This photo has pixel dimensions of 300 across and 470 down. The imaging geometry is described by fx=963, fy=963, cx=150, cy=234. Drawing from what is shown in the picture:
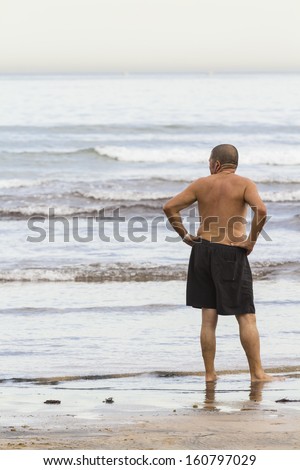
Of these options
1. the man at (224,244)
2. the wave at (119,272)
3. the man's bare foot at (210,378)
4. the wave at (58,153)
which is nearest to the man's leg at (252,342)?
the man at (224,244)

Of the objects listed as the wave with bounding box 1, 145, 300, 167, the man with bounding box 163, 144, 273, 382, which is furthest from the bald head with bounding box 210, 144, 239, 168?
the wave with bounding box 1, 145, 300, 167

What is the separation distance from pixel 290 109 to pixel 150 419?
117 feet

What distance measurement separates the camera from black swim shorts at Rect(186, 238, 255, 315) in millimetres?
6172

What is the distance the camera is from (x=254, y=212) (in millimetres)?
6129

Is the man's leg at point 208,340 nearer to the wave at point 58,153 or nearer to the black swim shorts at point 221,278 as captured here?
the black swim shorts at point 221,278

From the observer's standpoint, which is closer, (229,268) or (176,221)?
(229,268)

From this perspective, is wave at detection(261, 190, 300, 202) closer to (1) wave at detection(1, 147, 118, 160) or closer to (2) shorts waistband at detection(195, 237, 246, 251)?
(1) wave at detection(1, 147, 118, 160)

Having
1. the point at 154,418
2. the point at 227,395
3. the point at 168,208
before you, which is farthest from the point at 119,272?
the point at 154,418

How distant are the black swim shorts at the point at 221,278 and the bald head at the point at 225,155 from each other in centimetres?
52

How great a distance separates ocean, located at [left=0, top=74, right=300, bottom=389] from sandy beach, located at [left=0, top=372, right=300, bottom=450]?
542 mm

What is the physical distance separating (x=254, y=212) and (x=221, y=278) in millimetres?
471

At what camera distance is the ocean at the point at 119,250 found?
7.30 meters

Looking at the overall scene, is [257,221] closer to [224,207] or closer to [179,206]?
[224,207]

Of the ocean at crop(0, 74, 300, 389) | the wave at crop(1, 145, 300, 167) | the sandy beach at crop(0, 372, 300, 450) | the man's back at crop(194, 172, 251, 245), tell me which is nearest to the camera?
the sandy beach at crop(0, 372, 300, 450)
